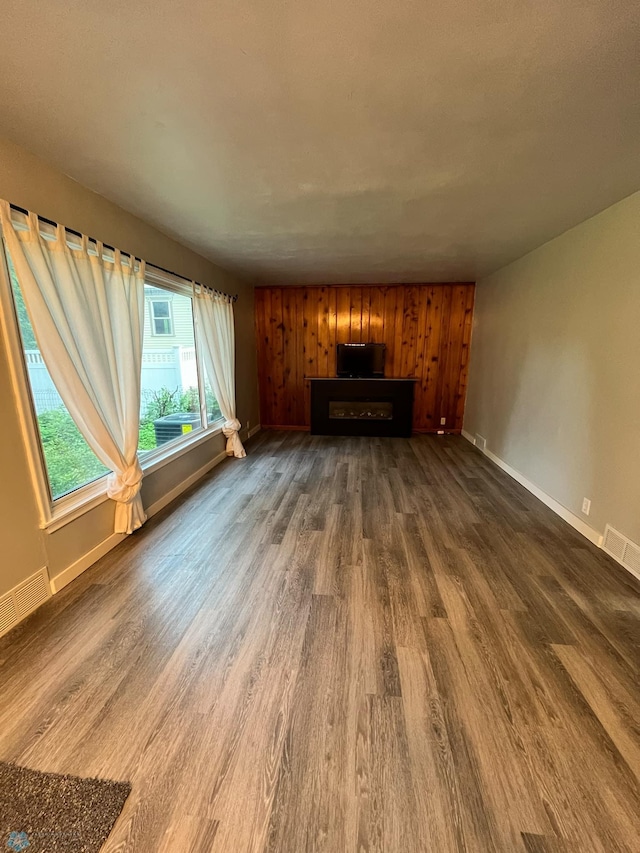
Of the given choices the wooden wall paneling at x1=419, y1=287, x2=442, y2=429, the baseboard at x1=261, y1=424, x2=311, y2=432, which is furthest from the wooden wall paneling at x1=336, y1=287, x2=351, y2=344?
the baseboard at x1=261, y1=424, x2=311, y2=432

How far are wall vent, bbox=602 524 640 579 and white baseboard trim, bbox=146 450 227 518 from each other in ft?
11.6

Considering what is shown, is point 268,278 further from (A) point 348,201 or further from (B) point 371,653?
(B) point 371,653

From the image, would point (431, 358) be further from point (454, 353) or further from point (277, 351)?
point (277, 351)

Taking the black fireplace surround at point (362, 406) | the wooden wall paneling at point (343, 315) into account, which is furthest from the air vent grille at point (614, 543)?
the wooden wall paneling at point (343, 315)

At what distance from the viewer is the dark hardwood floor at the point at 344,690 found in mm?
1059

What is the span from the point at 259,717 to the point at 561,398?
10.4ft

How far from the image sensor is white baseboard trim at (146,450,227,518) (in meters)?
3.04

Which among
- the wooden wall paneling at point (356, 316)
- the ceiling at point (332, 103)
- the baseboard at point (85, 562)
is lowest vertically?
the baseboard at point (85, 562)

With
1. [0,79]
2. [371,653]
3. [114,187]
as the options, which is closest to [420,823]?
[371,653]

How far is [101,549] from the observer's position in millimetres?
2402

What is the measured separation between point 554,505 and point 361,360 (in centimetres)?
341

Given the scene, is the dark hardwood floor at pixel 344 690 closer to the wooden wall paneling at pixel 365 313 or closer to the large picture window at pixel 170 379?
the large picture window at pixel 170 379

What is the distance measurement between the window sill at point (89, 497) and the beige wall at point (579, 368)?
3.51 m

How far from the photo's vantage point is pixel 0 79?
4.16ft
